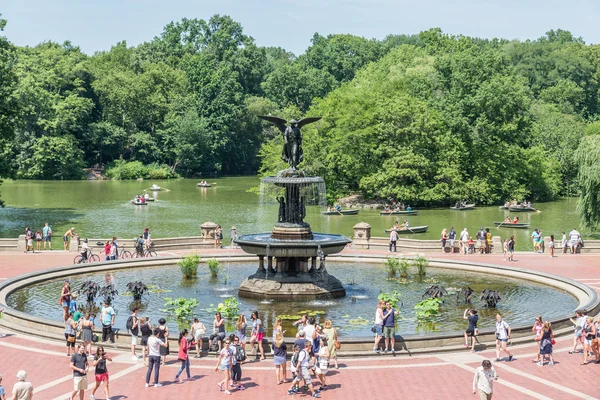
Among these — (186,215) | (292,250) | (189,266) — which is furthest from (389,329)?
(186,215)

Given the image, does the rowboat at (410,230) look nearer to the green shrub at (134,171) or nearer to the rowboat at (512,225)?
the rowboat at (512,225)

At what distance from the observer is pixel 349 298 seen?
110 feet

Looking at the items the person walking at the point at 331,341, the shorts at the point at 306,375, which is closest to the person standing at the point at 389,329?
the person walking at the point at 331,341

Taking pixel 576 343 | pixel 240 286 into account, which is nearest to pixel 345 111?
pixel 240 286

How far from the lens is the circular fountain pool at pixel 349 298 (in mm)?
29234

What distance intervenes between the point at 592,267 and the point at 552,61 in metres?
112

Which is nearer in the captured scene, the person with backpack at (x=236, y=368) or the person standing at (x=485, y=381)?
the person standing at (x=485, y=381)

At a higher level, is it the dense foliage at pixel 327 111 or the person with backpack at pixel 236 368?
the dense foliage at pixel 327 111

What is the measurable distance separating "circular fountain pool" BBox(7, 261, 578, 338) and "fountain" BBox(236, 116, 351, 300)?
2.14ft

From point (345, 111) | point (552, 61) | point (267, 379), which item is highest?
point (552, 61)

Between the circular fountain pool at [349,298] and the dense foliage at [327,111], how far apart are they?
30534 millimetres

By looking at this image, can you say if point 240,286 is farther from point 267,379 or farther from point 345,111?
point 345,111

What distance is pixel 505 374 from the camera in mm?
22750

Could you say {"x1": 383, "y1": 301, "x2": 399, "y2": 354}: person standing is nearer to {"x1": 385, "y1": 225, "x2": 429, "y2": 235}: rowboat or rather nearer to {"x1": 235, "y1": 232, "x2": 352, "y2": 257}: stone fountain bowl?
{"x1": 235, "y1": 232, "x2": 352, "y2": 257}: stone fountain bowl
